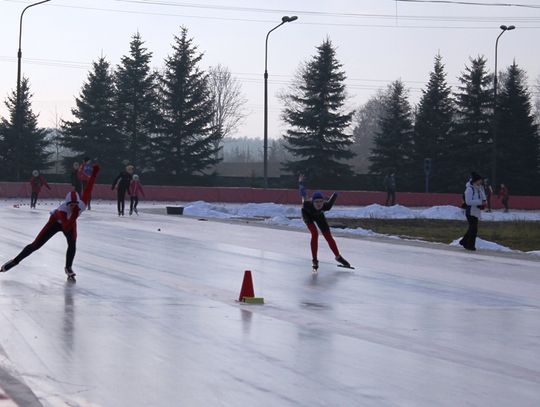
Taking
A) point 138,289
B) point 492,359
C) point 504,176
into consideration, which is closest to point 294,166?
point 504,176

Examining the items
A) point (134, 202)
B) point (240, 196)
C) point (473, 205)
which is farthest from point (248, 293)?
point (240, 196)

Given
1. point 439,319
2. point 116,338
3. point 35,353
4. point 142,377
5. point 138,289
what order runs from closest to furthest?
1. point 142,377
2. point 35,353
3. point 116,338
4. point 439,319
5. point 138,289

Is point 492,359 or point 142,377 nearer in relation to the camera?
point 142,377

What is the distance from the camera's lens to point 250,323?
1166 cm

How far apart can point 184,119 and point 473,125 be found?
22235 mm

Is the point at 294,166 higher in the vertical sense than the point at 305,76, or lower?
lower

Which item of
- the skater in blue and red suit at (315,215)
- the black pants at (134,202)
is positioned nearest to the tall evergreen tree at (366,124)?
the black pants at (134,202)

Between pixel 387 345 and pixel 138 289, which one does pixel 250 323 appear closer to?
pixel 387 345

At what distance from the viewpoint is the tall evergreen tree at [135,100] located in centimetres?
8244

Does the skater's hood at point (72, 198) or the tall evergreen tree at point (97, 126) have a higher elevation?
the tall evergreen tree at point (97, 126)

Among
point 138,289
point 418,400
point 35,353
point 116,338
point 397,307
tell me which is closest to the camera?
point 418,400

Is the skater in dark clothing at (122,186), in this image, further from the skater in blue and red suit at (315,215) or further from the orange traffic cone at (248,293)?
the orange traffic cone at (248,293)

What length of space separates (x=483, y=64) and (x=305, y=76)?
1469 cm

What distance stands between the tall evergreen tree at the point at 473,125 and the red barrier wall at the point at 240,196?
9.20m
